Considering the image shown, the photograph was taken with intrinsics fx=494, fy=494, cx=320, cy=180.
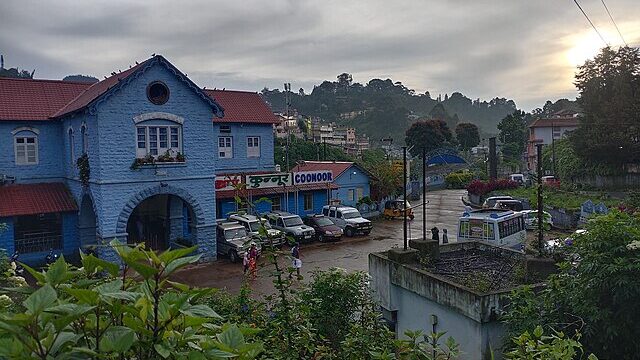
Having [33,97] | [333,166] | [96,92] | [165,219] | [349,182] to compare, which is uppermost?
[33,97]

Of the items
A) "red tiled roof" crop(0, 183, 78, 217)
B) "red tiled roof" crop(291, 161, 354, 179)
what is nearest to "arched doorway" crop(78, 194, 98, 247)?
"red tiled roof" crop(0, 183, 78, 217)

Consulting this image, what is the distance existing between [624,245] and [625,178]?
31.9 meters

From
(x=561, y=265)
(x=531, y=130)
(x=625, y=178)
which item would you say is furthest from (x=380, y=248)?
(x=531, y=130)

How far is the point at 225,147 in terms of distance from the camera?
2742 centimetres

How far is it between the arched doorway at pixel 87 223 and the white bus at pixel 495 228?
14849mm

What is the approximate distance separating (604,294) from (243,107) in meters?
24.5

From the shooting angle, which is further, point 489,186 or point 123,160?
point 489,186

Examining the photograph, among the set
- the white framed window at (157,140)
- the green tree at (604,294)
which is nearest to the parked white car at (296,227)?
the white framed window at (157,140)

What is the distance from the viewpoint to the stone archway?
2055 centimetres

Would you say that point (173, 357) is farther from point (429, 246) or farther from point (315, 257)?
point (315, 257)

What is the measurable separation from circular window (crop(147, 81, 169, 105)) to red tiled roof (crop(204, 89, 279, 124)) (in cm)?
753

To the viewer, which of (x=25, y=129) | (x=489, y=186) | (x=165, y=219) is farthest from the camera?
(x=489, y=186)

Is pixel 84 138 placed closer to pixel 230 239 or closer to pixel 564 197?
pixel 230 239

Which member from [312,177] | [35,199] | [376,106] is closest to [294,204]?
[312,177]
